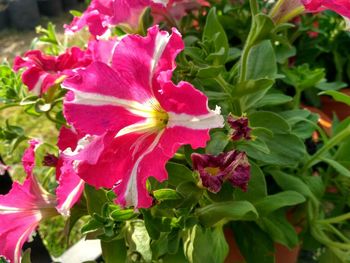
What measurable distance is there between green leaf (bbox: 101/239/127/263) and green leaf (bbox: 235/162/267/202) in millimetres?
168

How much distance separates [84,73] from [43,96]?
0.29m

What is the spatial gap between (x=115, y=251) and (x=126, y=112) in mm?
232

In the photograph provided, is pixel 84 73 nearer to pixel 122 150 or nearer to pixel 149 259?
pixel 122 150

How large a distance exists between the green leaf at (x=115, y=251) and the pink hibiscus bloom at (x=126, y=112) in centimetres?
17

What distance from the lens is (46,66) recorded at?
0.73 meters

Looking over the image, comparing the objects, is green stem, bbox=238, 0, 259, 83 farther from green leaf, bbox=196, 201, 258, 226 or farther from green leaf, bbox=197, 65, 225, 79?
green leaf, bbox=196, 201, 258, 226

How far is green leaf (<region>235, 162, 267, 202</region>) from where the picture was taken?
0.62 metres

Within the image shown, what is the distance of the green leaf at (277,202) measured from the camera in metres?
0.61

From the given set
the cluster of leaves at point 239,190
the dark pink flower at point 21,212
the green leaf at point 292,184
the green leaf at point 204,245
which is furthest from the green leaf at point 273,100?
the dark pink flower at point 21,212

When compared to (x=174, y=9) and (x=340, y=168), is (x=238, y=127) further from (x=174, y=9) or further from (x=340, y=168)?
(x=174, y=9)

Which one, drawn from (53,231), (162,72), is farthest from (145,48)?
(53,231)

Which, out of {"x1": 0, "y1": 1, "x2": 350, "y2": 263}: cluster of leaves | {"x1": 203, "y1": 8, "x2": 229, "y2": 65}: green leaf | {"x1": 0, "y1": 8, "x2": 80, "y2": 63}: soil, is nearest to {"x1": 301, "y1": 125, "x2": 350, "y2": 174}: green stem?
{"x1": 0, "y1": 1, "x2": 350, "y2": 263}: cluster of leaves

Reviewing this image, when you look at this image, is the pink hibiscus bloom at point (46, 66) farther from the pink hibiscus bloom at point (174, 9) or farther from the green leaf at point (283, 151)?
the green leaf at point (283, 151)

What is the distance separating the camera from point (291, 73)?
2.96 ft
